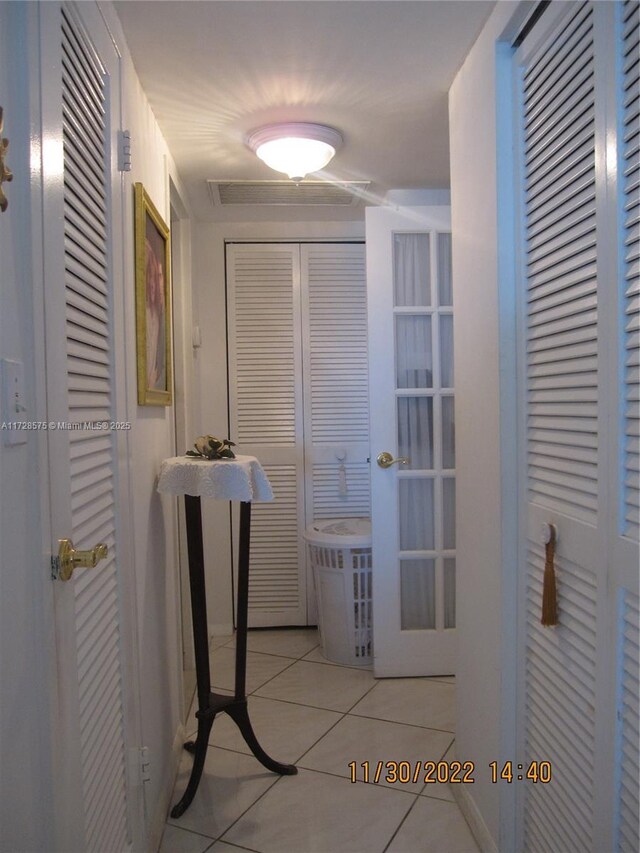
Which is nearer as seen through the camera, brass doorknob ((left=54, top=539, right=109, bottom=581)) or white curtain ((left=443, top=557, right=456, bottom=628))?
brass doorknob ((left=54, top=539, right=109, bottom=581))

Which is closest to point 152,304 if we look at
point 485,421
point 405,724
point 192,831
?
point 485,421

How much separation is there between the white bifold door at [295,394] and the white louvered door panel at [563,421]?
1.99 metres

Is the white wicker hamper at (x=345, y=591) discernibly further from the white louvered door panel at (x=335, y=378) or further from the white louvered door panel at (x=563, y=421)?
the white louvered door panel at (x=563, y=421)

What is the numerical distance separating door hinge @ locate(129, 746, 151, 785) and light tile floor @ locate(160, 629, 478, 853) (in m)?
0.30

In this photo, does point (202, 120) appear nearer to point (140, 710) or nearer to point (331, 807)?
point (140, 710)

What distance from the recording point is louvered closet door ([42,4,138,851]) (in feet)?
3.37

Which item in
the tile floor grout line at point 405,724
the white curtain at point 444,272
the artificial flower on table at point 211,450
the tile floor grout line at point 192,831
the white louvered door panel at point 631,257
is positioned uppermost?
the white curtain at point 444,272

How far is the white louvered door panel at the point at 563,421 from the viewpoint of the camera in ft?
3.96

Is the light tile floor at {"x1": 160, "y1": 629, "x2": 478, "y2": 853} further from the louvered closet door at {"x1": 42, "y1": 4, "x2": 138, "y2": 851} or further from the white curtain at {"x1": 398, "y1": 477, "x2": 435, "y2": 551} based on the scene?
the white curtain at {"x1": 398, "y1": 477, "x2": 435, "y2": 551}

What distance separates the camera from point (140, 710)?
65.4 inches

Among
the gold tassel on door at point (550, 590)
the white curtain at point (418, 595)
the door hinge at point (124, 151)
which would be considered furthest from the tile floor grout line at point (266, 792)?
the door hinge at point (124, 151)

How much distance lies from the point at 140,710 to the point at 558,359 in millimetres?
1318

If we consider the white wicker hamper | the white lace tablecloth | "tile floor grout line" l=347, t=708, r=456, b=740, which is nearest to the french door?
the white wicker hamper

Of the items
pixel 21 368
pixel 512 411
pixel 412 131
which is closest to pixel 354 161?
pixel 412 131
